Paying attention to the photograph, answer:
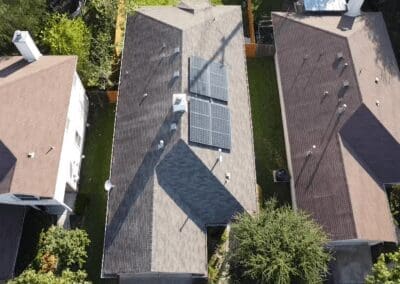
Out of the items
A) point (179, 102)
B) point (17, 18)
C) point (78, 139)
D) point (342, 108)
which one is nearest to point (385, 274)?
point (342, 108)

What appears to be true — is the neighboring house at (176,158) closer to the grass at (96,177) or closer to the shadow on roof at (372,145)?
the grass at (96,177)

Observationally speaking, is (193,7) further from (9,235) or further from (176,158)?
(9,235)

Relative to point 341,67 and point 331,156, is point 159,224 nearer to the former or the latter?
point 331,156

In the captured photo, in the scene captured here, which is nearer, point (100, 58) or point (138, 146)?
point (138, 146)

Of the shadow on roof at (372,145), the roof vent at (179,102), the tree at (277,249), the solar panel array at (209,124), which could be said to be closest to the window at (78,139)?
the roof vent at (179,102)

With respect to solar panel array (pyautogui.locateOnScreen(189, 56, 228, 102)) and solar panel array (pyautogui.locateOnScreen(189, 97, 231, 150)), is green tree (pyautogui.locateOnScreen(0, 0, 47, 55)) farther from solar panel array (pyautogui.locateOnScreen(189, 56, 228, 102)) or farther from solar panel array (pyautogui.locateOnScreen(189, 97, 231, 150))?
solar panel array (pyautogui.locateOnScreen(189, 97, 231, 150))

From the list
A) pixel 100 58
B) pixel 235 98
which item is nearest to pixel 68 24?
pixel 100 58
